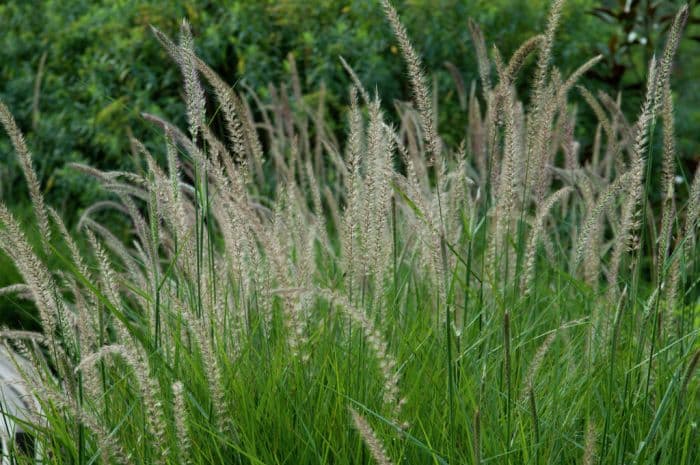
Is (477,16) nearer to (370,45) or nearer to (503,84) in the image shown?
(370,45)

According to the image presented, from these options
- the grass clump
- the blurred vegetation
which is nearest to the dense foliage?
the blurred vegetation

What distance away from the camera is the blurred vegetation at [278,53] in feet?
21.6

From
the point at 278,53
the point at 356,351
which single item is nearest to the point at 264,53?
the point at 278,53

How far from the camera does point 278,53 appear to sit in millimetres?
7055

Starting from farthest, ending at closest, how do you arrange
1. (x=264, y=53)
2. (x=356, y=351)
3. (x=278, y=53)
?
1. (x=278, y=53)
2. (x=264, y=53)
3. (x=356, y=351)

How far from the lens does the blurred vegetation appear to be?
6.60 m

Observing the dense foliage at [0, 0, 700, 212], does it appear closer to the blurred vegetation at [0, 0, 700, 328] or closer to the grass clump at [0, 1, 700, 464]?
the blurred vegetation at [0, 0, 700, 328]

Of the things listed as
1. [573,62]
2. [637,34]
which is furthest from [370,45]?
[637,34]

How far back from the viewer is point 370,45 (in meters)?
→ 6.70

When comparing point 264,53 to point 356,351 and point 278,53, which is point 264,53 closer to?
point 278,53

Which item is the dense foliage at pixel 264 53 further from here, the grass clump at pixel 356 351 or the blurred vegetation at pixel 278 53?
the grass clump at pixel 356 351

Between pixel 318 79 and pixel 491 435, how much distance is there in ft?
16.5

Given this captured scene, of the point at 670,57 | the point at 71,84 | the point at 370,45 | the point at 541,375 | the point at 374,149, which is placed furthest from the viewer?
the point at 71,84

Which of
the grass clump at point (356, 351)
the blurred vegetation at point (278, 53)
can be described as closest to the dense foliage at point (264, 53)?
the blurred vegetation at point (278, 53)
